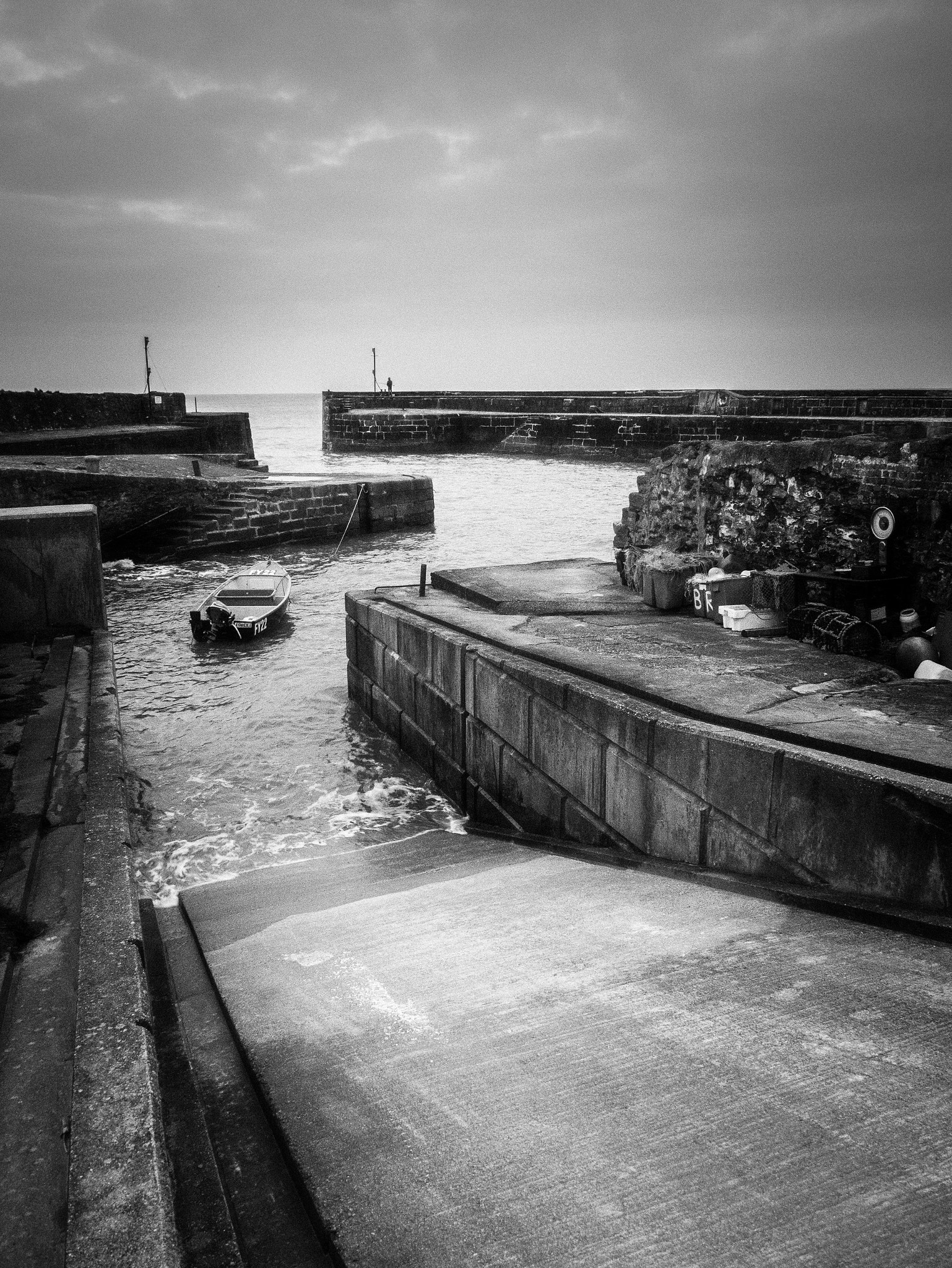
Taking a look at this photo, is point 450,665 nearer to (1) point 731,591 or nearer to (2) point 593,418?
(1) point 731,591

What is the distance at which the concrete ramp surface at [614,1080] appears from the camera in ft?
6.43

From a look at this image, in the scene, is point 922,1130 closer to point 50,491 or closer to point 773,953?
point 773,953

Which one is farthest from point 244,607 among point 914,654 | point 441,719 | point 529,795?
point 914,654

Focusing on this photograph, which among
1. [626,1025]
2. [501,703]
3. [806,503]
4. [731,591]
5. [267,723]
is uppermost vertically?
[806,503]

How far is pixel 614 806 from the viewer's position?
4.64 metres

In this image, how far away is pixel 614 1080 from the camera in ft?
8.07

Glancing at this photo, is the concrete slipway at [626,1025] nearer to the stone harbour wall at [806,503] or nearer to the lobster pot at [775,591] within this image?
the lobster pot at [775,591]

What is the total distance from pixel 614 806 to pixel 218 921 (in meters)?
2.11

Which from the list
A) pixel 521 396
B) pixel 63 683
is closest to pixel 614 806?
pixel 63 683

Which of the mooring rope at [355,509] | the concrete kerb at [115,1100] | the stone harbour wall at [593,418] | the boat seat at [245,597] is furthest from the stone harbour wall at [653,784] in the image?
the stone harbour wall at [593,418]

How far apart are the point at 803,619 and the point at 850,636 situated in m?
0.42

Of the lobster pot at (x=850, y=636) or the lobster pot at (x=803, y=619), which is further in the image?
the lobster pot at (x=803, y=619)

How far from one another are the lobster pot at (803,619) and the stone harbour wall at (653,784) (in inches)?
74.5

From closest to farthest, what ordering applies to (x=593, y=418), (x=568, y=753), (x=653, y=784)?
1. (x=653, y=784)
2. (x=568, y=753)
3. (x=593, y=418)
